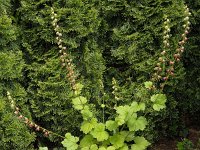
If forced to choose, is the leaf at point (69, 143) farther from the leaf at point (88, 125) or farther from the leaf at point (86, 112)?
the leaf at point (86, 112)

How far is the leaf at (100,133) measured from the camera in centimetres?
360

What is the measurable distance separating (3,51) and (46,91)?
0.59 m

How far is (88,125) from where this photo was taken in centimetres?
366

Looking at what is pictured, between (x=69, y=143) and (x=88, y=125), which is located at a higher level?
(x=88, y=125)

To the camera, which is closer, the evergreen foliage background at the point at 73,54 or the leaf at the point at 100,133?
the leaf at the point at 100,133

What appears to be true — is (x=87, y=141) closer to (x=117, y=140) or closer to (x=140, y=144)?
(x=117, y=140)

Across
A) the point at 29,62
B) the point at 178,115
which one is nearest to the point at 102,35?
the point at 29,62

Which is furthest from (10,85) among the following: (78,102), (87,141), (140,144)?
(140,144)

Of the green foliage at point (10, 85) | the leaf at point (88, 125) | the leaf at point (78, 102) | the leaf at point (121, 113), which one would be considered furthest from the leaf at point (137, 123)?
the green foliage at point (10, 85)

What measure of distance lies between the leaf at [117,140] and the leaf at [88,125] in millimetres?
249

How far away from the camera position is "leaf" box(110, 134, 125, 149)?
369 centimetres

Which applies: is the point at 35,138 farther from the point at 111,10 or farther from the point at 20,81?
the point at 111,10

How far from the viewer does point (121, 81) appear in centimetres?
432

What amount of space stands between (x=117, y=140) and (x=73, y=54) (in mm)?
1016
